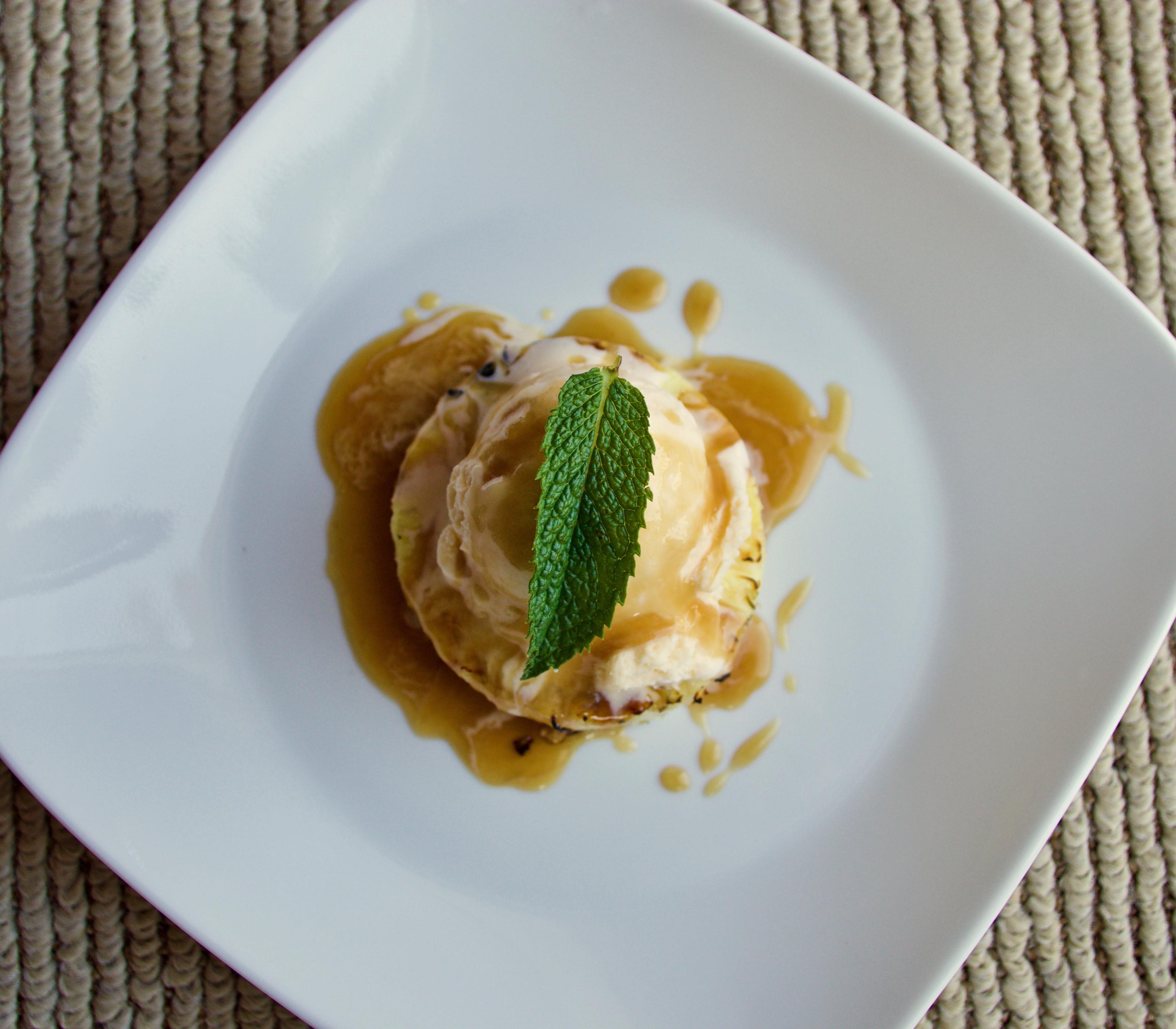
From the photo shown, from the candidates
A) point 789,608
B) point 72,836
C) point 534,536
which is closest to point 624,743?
point 789,608

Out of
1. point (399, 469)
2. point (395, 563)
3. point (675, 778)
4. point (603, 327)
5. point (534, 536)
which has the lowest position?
point (675, 778)

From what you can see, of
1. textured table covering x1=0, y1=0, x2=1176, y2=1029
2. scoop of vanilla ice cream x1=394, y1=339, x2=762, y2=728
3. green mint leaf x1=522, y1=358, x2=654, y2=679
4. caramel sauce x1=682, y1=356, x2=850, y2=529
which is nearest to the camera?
green mint leaf x1=522, y1=358, x2=654, y2=679

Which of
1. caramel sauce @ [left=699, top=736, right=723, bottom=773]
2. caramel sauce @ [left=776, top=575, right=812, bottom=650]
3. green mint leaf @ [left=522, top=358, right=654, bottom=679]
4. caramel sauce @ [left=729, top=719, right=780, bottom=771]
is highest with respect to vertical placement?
green mint leaf @ [left=522, top=358, right=654, bottom=679]

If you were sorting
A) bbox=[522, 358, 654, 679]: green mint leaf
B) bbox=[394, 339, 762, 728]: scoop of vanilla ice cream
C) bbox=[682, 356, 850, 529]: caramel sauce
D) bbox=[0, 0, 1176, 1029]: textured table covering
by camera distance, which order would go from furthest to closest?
bbox=[682, 356, 850, 529]: caramel sauce → bbox=[0, 0, 1176, 1029]: textured table covering → bbox=[394, 339, 762, 728]: scoop of vanilla ice cream → bbox=[522, 358, 654, 679]: green mint leaf

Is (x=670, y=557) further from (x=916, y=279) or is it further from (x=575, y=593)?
(x=916, y=279)

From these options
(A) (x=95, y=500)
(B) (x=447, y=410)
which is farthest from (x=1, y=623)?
(B) (x=447, y=410)

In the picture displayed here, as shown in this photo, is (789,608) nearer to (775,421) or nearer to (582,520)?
(775,421)

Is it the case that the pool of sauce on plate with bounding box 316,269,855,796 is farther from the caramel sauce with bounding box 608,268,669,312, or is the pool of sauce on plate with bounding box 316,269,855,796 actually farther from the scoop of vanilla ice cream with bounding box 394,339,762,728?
the scoop of vanilla ice cream with bounding box 394,339,762,728

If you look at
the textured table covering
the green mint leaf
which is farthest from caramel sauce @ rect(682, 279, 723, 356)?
the green mint leaf
